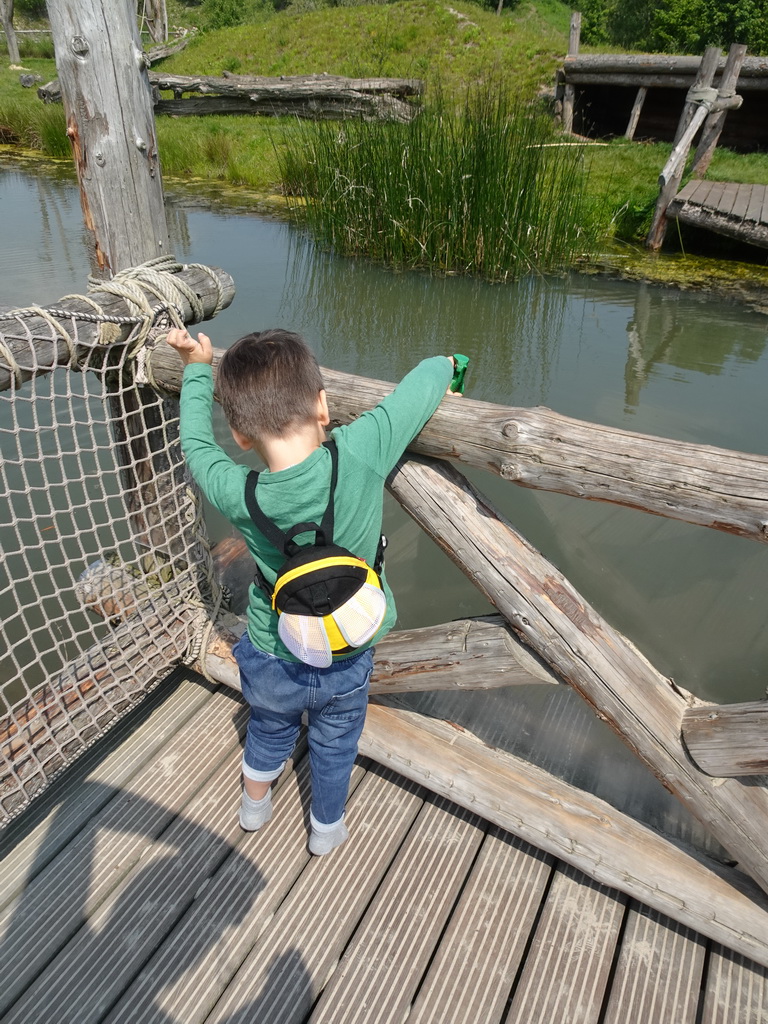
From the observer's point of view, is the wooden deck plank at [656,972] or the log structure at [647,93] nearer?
the wooden deck plank at [656,972]

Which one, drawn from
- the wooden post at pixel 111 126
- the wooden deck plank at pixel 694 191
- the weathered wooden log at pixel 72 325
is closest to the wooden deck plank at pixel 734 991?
the weathered wooden log at pixel 72 325

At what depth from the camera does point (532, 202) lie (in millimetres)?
6270

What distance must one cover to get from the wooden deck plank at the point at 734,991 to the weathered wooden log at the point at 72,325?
206 cm

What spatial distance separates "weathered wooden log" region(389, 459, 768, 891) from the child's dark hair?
1.28ft

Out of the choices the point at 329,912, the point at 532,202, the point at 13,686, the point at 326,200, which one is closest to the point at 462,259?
the point at 532,202

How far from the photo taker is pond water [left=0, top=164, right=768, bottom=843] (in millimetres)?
2254

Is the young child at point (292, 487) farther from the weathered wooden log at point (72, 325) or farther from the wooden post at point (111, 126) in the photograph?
the wooden post at point (111, 126)

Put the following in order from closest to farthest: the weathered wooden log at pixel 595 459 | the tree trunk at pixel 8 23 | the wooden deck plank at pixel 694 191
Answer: the weathered wooden log at pixel 595 459 → the wooden deck plank at pixel 694 191 → the tree trunk at pixel 8 23

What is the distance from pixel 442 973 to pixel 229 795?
2.34 ft

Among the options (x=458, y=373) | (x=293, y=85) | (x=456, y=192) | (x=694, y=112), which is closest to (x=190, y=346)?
(x=458, y=373)

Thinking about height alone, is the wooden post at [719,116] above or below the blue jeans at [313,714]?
above

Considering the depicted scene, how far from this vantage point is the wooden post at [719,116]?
785 centimetres

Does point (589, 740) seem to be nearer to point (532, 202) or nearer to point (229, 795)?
point (229, 795)

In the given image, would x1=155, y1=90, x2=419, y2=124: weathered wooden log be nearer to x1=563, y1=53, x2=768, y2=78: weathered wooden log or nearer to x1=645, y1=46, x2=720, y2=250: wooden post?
x1=563, y1=53, x2=768, y2=78: weathered wooden log
